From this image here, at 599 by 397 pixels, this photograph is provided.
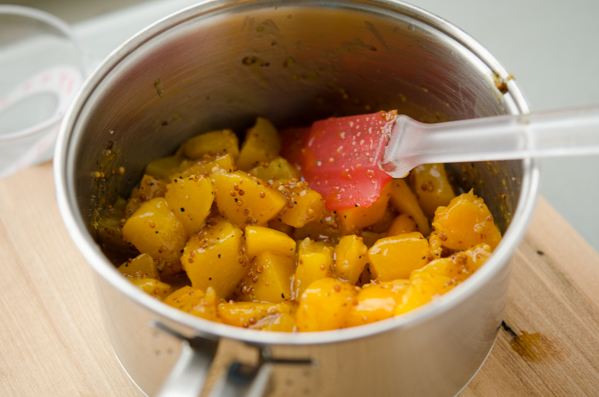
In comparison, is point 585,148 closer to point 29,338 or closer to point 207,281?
point 207,281

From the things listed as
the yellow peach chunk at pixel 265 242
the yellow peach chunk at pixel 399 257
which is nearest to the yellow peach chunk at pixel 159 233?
the yellow peach chunk at pixel 265 242

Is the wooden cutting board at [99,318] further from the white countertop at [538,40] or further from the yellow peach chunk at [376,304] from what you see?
the white countertop at [538,40]

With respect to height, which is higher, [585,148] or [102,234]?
[585,148]

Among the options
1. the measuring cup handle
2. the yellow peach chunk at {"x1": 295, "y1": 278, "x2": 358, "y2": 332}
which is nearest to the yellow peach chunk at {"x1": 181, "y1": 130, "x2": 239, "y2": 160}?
the yellow peach chunk at {"x1": 295, "y1": 278, "x2": 358, "y2": 332}

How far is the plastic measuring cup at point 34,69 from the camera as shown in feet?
5.78

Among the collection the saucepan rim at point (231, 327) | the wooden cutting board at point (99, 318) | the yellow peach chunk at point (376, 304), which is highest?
the saucepan rim at point (231, 327)

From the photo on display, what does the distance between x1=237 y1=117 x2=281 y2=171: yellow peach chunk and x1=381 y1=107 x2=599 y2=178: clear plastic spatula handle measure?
1.10ft

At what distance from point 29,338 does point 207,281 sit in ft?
1.37

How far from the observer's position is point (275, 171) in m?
1.30

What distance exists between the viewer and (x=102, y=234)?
1.17 meters

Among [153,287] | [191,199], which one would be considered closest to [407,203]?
[191,199]

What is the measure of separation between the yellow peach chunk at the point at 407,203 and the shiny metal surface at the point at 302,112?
156 mm

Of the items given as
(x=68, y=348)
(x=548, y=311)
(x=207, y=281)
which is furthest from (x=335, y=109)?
A: (x=68, y=348)

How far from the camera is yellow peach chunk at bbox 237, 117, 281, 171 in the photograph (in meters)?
1.35
